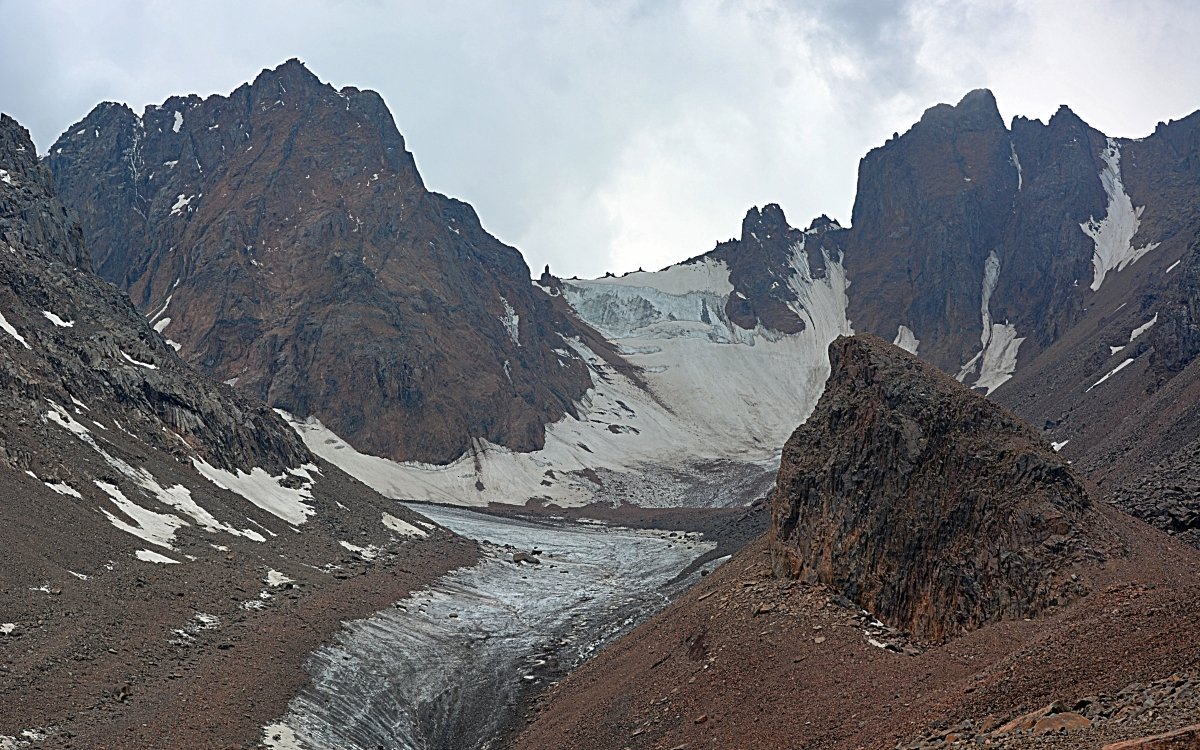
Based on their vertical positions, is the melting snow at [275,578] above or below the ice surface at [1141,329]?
below

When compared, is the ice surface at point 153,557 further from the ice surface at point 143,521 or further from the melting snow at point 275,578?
the melting snow at point 275,578

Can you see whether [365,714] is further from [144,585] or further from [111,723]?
[144,585]

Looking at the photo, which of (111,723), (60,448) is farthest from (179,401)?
(111,723)

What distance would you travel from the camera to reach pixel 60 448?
56.2 meters

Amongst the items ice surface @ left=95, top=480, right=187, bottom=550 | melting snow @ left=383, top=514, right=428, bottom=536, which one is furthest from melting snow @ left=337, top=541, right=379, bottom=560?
ice surface @ left=95, top=480, right=187, bottom=550

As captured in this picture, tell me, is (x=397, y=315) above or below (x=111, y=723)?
above

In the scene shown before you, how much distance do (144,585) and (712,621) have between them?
1016 inches

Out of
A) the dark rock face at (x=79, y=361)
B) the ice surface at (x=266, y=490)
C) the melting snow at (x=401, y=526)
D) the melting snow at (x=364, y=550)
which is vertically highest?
the dark rock face at (x=79, y=361)

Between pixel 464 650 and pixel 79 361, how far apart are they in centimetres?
4057

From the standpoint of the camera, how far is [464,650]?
49500 mm

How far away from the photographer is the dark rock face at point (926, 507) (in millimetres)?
27812

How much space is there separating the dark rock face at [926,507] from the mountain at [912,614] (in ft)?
0.22

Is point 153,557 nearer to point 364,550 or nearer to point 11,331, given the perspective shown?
point 364,550

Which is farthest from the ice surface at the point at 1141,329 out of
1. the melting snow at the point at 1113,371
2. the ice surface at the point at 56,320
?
the ice surface at the point at 56,320
